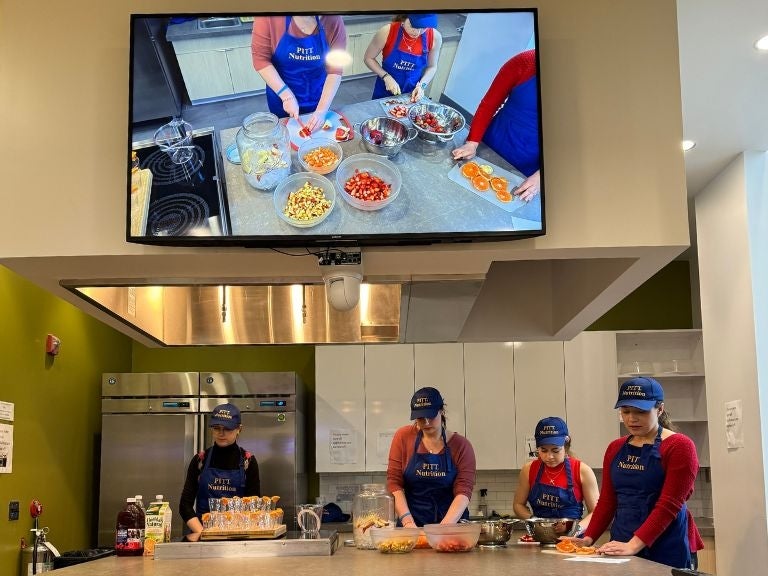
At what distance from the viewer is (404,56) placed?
330 centimetres

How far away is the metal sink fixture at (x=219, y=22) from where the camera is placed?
10.9 ft

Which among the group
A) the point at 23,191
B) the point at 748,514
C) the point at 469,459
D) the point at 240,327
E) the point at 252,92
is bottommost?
the point at 748,514

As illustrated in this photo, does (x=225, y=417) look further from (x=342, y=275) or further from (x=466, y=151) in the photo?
(x=466, y=151)

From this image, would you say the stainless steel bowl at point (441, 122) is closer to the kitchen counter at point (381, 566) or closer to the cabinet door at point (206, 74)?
the cabinet door at point (206, 74)

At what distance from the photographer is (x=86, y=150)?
3.48m

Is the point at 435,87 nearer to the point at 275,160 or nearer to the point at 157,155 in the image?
the point at 275,160

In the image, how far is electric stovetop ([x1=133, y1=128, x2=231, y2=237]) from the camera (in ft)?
10.7

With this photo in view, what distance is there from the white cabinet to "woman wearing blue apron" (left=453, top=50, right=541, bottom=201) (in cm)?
439

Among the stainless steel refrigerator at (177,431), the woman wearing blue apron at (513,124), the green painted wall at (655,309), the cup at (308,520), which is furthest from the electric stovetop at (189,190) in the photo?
the green painted wall at (655,309)

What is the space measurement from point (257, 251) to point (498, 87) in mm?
1061

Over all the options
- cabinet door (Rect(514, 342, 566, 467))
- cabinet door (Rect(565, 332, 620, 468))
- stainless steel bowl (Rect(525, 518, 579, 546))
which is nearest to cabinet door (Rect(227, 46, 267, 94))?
stainless steel bowl (Rect(525, 518, 579, 546))

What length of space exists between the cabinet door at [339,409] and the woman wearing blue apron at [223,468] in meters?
2.06

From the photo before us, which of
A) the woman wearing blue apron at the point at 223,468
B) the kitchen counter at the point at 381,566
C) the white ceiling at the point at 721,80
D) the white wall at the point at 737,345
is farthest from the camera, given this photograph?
the white wall at the point at 737,345

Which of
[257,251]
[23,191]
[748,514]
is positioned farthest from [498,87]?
[748,514]
